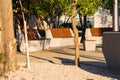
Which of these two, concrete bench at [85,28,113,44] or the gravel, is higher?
concrete bench at [85,28,113,44]

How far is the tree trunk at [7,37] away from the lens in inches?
493

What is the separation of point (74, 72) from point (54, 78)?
43.2 inches

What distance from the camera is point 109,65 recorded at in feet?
44.0

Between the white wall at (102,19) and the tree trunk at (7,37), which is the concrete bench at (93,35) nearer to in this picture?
the tree trunk at (7,37)

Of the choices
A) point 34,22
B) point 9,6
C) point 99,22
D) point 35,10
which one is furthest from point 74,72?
point 99,22

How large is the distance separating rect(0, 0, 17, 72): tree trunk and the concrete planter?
9.85 ft

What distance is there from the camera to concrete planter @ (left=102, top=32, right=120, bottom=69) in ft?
40.9

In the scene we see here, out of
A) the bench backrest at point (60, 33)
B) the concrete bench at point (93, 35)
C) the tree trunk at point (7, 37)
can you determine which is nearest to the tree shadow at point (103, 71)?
the tree trunk at point (7, 37)

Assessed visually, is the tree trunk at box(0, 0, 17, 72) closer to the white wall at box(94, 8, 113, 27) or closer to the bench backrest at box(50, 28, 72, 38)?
the bench backrest at box(50, 28, 72, 38)

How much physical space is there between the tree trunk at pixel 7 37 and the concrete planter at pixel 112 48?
300cm

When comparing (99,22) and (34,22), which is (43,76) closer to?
(34,22)

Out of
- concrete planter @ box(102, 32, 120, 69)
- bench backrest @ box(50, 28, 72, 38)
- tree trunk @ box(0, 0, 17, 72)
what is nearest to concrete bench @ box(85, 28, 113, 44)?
bench backrest @ box(50, 28, 72, 38)

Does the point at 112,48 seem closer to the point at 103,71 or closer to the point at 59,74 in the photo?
the point at 103,71

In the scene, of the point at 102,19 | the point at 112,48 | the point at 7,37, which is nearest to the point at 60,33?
the point at 112,48
